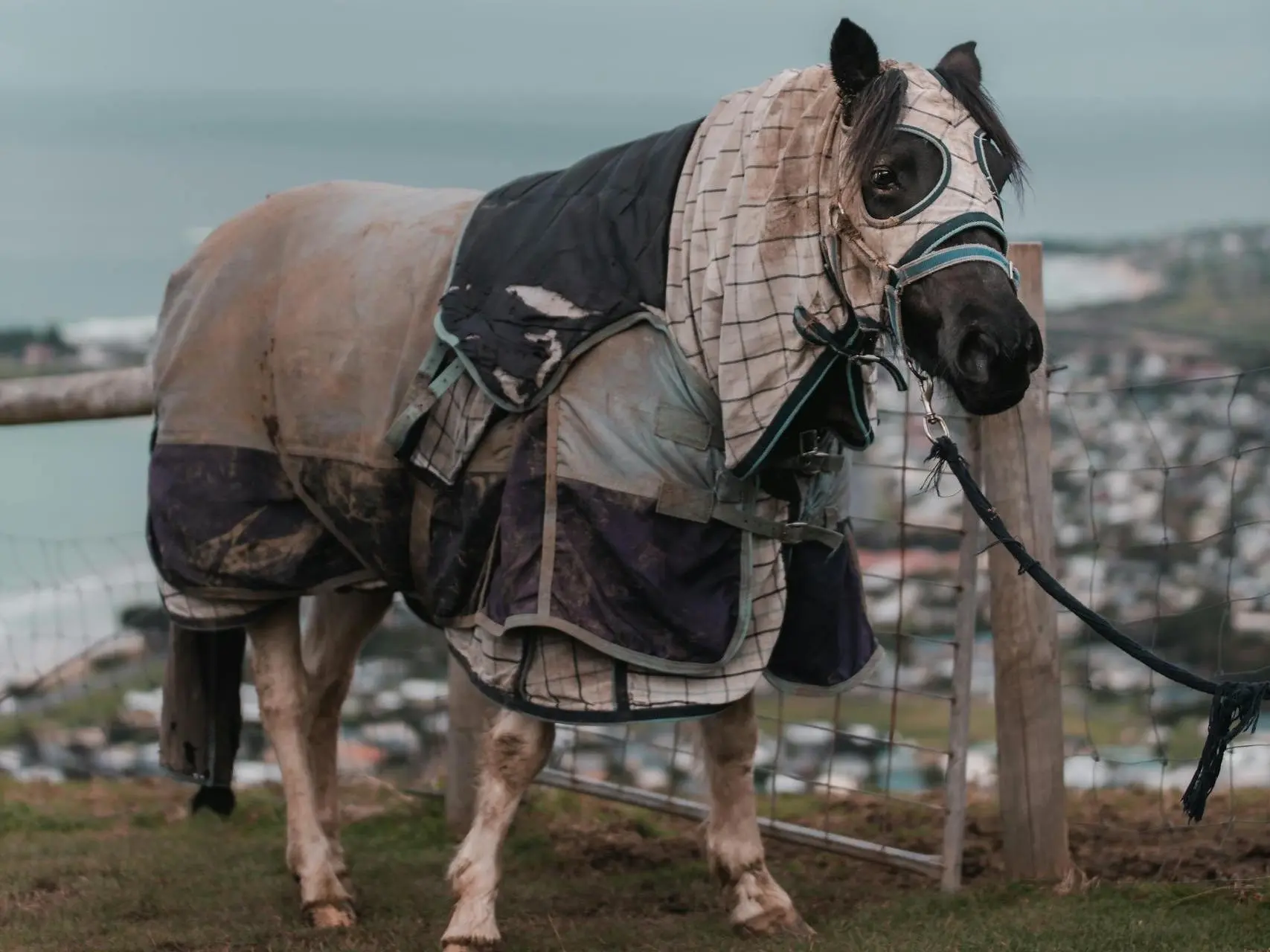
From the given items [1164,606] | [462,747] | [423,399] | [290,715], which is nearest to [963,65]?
[423,399]

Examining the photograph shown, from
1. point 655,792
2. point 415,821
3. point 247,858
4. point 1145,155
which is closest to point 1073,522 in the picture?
point 655,792

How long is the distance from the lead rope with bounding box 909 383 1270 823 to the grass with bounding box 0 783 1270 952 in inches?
18.9

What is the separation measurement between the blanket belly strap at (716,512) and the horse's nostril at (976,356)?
0.72m

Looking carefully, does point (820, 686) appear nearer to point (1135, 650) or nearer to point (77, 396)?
point (1135, 650)

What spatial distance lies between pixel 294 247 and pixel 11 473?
4.54 metres

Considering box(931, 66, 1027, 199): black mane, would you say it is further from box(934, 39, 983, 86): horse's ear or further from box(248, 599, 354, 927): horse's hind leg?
box(248, 599, 354, 927): horse's hind leg

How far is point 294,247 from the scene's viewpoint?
14.1 ft

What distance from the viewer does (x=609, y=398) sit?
11.3ft

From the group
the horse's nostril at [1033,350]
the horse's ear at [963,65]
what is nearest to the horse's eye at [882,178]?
the horse's ear at [963,65]

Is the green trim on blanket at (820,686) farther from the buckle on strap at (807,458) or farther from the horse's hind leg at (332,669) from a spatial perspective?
the horse's hind leg at (332,669)

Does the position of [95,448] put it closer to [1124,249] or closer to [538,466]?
[538,466]

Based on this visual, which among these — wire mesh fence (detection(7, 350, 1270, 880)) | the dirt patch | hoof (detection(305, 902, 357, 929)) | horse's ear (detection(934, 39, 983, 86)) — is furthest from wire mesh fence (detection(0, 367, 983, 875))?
horse's ear (detection(934, 39, 983, 86))

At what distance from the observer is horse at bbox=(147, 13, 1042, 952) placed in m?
3.14

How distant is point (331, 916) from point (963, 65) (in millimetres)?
2702
